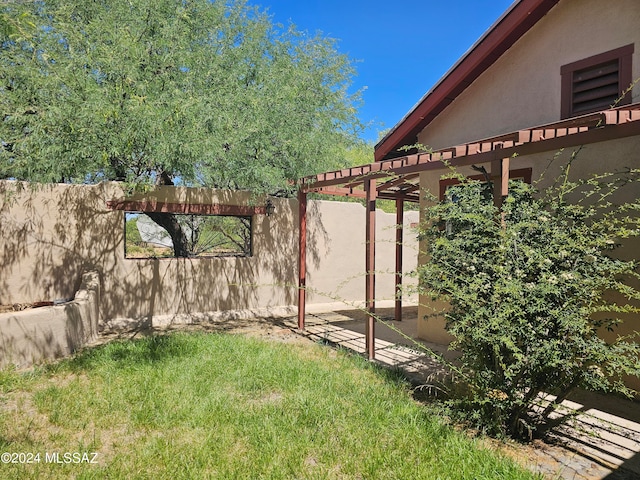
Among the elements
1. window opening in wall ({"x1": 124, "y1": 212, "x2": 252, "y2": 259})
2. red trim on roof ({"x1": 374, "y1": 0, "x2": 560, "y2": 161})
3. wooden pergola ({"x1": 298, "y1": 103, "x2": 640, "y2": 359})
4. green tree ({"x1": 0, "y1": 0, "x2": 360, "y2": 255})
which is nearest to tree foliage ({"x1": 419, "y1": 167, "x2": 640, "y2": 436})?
wooden pergola ({"x1": 298, "y1": 103, "x2": 640, "y2": 359})

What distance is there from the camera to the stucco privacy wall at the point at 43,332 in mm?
5262

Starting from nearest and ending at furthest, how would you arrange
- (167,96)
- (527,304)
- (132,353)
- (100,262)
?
(527,304)
(132,353)
(167,96)
(100,262)

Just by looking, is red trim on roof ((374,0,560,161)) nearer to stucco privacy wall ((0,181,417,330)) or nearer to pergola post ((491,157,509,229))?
stucco privacy wall ((0,181,417,330))

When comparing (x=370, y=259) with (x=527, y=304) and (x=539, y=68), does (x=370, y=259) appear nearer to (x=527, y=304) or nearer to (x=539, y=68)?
(x=527, y=304)

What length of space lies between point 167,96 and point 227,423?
5.03 metres

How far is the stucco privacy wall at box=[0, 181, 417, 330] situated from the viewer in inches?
299

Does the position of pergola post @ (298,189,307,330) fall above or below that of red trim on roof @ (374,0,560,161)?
below

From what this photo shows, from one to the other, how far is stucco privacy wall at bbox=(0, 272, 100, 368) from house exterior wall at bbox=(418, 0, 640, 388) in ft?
16.3

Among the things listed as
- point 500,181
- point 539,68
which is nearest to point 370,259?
point 500,181

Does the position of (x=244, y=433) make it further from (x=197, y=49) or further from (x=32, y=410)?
(x=197, y=49)

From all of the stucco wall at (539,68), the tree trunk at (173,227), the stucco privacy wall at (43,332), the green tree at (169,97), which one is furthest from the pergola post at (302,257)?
the stucco privacy wall at (43,332)

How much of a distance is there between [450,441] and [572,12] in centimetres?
556

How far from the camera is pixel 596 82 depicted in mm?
5230

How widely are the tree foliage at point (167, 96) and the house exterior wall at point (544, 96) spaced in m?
3.02
